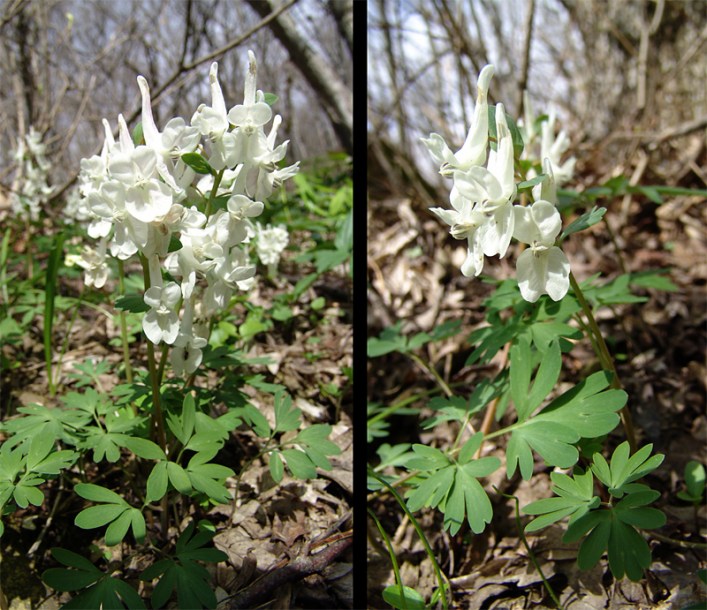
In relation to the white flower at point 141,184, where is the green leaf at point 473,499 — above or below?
below

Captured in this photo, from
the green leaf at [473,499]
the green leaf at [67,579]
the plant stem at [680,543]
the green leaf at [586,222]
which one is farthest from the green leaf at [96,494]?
the plant stem at [680,543]

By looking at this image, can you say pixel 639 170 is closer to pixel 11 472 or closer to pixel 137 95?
pixel 137 95

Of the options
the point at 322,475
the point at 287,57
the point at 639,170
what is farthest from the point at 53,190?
the point at 639,170

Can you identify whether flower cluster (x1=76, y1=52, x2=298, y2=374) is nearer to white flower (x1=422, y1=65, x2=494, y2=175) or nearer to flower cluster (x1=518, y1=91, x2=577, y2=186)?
white flower (x1=422, y1=65, x2=494, y2=175)

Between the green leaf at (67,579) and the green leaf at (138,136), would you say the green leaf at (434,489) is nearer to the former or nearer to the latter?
the green leaf at (67,579)

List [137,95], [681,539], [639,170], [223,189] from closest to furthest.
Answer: [223,189] → [681,539] → [137,95] → [639,170]

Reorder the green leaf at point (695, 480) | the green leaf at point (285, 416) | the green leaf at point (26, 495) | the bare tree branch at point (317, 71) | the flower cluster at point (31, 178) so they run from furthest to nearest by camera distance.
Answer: the bare tree branch at point (317, 71)
the flower cluster at point (31, 178)
the green leaf at point (695, 480)
the green leaf at point (285, 416)
the green leaf at point (26, 495)

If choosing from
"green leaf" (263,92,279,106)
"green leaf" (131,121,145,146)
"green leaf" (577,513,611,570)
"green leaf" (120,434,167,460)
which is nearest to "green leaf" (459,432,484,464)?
"green leaf" (577,513,611,570)
